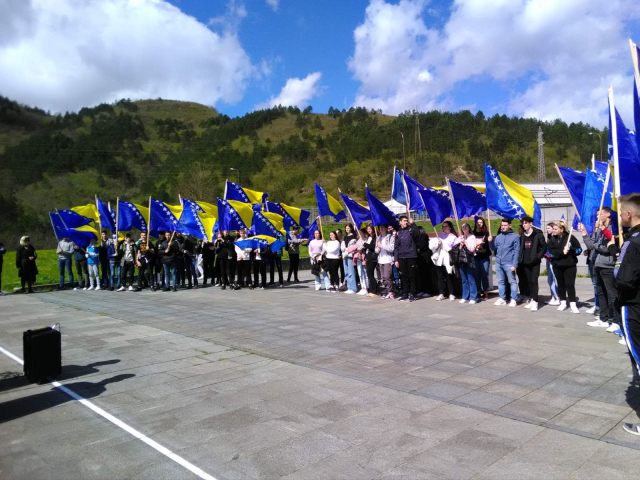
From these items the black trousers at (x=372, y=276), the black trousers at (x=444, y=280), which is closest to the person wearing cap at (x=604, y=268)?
the black trousers at (x=444, y=280)

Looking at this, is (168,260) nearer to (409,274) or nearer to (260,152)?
(409,274)

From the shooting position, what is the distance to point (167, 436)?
454 centimetres

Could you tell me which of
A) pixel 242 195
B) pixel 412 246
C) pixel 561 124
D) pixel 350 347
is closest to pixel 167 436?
pixel 350 347

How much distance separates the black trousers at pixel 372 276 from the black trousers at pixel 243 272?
4059 millimetres

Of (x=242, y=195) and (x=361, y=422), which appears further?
(x=242, y=195)

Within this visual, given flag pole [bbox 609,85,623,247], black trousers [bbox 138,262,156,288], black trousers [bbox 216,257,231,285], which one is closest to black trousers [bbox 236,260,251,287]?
black trousers [bbox 216,257,231,285]

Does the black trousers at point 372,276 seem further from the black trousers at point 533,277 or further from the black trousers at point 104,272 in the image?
the black trousers at point 104,272

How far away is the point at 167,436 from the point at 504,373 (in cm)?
393

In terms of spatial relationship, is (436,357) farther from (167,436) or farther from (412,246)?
(412,246)

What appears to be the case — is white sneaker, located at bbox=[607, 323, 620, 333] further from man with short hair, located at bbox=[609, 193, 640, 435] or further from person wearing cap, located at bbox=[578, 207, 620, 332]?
man with short hair, located at bbox=[609, 193, 640, 435]

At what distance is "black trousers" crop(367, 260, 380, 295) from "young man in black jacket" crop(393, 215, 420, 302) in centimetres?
111

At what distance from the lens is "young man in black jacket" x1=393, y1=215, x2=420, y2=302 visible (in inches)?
469

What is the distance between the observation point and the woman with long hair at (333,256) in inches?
569

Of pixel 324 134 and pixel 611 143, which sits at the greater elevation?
pixel 324 134
